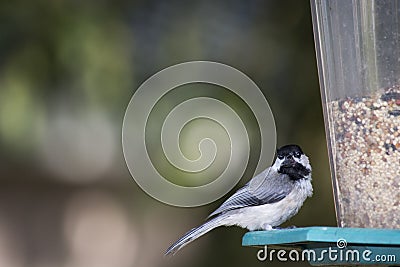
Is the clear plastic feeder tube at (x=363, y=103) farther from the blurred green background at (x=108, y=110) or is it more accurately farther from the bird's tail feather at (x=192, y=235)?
the blurred green background at (x=108, y=110)

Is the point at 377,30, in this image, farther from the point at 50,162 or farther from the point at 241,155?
the point at 50,162

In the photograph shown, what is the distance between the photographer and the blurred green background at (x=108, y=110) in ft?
12.5

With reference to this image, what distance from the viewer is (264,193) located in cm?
222

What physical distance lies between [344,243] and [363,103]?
0.48m

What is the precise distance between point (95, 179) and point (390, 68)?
2.86 metres

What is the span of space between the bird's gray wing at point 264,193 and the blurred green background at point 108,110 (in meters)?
1.61

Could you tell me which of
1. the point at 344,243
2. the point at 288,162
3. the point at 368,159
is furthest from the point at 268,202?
the point at 344,243

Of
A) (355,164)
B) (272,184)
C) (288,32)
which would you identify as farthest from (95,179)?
(355,164)

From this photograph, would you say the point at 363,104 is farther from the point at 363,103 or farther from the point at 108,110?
the point at 108,110

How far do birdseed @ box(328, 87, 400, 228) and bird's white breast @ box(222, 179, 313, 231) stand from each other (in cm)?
17

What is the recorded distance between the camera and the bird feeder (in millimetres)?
1941

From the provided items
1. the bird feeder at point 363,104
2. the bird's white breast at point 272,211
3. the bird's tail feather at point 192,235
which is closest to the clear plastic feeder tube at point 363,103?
the bird feeder at point 363,104

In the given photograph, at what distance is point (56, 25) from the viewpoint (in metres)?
3.86

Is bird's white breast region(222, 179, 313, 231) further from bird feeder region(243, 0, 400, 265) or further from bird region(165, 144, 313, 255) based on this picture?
bird feeder region(243, 0, 400, 265)
